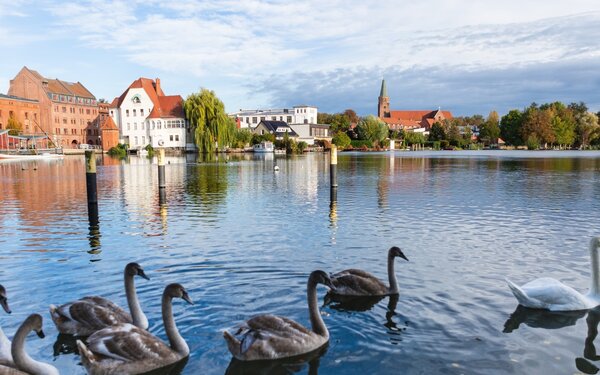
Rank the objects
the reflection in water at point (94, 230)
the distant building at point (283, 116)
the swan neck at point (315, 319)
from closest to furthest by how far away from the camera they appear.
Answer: the swan neck at point (315, 319), the reflection in water at point (94, 230), the distant building at point (283, 116)

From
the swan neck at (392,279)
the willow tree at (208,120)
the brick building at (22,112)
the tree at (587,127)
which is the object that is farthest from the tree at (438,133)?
the swan neck at (392,279)

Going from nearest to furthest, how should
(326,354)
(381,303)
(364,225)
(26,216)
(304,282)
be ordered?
(326,354) → (381,303) → (304,282) → (364,225) → (26,216)

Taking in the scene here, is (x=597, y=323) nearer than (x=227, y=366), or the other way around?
(x=227, y=366)

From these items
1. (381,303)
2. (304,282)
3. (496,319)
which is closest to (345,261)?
(304,282)

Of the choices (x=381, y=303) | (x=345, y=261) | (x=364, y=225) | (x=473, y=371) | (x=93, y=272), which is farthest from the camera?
(x=364, y=225)

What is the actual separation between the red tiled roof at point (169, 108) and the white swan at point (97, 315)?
104092 mm

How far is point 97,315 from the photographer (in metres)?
8.46

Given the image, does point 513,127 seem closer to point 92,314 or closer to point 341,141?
point 341,141

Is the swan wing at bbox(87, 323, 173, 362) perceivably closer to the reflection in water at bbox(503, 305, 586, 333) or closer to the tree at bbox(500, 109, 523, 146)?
the reflection in water at bbox(503, 305, 586, 333)

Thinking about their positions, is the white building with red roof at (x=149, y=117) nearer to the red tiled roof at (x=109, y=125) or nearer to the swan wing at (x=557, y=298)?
the red tiled roof at (x=109, y=125)

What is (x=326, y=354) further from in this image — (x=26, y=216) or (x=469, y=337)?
(x=26, y=216)

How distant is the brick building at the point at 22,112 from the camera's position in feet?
350

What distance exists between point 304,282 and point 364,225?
781cm

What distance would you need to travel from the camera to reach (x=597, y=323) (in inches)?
370
